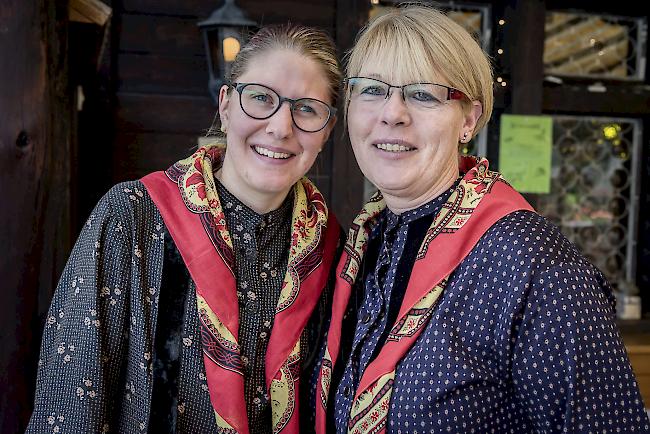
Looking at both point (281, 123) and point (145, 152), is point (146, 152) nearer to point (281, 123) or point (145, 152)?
point (145, 152)

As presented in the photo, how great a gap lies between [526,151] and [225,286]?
2056 millimetres

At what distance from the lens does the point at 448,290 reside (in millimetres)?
1386

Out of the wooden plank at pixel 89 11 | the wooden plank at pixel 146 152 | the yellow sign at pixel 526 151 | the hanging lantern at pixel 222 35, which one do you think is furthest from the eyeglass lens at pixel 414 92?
the yellow sign at pixel 526 151

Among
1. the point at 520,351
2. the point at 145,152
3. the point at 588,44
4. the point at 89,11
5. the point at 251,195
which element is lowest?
the point at 520,351

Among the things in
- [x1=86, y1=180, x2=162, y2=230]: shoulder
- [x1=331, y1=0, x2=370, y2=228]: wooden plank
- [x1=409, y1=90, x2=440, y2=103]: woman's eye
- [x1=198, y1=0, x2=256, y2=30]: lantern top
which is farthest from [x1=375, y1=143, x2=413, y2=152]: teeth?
[x1=331, y1=0, x2=370, y2=228]: wooden plank

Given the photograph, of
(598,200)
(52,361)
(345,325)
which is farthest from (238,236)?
(598,200)

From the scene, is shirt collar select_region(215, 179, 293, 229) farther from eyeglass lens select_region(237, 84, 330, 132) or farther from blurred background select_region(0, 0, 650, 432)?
blurred background select_region(0, 0, 650, 432)

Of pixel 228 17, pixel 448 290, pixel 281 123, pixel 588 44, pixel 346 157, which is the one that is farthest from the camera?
pixel 588 44

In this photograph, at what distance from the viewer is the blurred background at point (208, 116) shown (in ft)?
6.72

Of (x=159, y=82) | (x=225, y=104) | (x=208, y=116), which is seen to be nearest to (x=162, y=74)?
(x=159, y=82)

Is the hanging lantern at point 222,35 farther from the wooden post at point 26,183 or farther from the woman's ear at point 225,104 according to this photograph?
the woman's ear at point 225,104

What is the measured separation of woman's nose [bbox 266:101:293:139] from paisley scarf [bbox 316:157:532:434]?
394 millimetres

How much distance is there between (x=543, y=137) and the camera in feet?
10.5

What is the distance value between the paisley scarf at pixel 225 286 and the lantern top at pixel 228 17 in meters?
1.12
